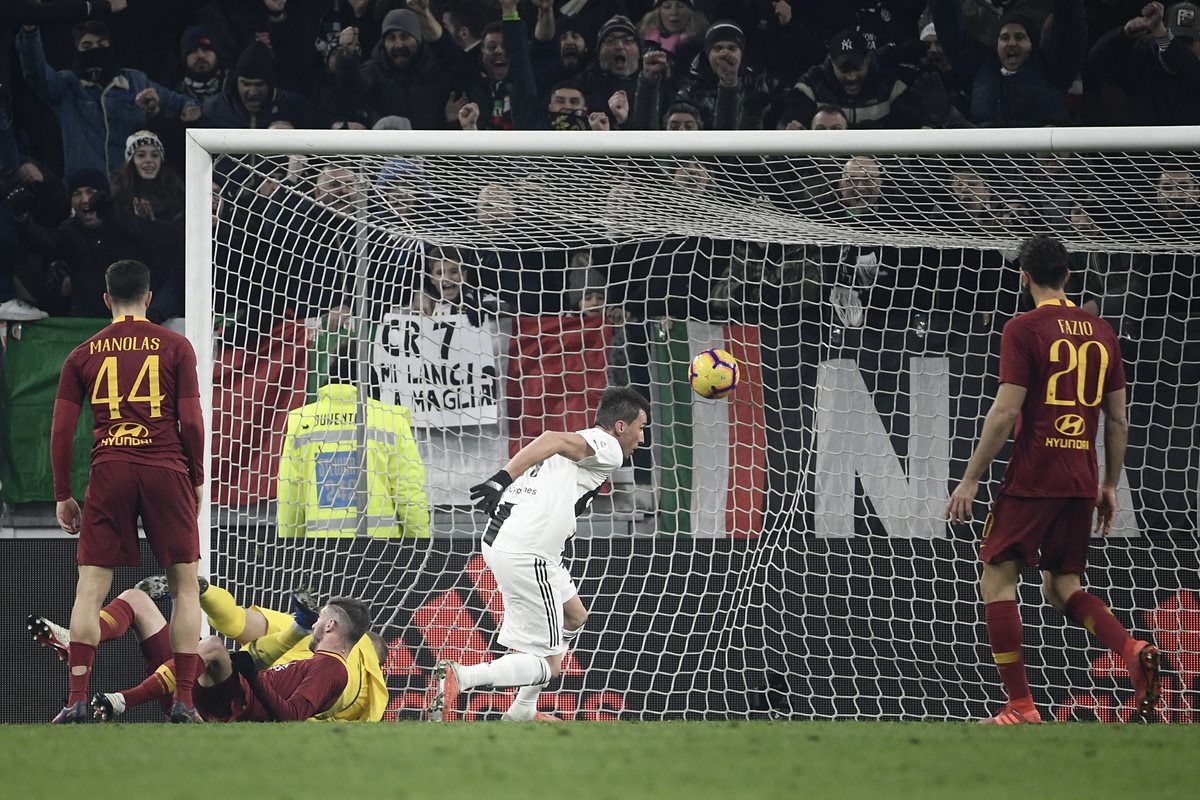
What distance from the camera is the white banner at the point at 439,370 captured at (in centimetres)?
716

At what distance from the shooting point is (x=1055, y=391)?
495 centimetres

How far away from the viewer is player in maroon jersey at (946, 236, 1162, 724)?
4.90m

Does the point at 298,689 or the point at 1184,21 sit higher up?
the point at 1184,21

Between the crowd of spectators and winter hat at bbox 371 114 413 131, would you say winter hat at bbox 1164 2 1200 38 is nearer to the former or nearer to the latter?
the crowd of spectators

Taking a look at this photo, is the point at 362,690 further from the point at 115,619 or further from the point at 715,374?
the point at 715,374

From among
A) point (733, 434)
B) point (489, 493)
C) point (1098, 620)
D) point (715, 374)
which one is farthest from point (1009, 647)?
point (733, 434)

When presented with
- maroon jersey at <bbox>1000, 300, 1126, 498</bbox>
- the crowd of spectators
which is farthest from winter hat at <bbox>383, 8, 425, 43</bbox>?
maroon jersey at <bbox>1000, 300, 1126, 498</bbox>

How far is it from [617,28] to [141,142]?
9.76 feet

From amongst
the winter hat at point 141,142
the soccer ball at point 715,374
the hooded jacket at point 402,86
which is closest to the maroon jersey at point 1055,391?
the soccer ball at point 715,374

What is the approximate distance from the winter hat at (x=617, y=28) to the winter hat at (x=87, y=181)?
3125 millimetres

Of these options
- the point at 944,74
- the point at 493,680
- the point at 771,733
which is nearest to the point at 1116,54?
the point at 944,74

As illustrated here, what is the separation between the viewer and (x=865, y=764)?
3.42 meters

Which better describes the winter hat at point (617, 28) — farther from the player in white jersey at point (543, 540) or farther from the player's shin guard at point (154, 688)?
the player's shin guard at point (154, 688)

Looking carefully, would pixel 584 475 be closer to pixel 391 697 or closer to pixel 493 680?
pixel 493 680
